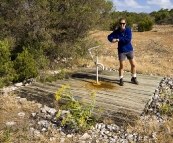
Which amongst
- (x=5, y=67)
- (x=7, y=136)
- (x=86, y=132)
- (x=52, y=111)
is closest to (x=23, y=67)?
(x=5, y=67)

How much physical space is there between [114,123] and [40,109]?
1629mm

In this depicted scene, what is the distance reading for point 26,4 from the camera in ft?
24.4

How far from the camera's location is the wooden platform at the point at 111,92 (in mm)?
4887

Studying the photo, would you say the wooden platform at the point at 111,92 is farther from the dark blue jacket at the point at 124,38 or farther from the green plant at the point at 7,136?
the green plant at the point at 7,136

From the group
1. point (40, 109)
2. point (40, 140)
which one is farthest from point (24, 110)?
point (40, 140)

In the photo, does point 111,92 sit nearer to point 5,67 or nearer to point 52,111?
point 52,111

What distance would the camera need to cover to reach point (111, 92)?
575cm

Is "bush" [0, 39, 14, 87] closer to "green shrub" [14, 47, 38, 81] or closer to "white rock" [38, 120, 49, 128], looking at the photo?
"green shrub" [14, 47, 38, 81]

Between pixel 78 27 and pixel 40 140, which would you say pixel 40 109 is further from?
pixel 78 27

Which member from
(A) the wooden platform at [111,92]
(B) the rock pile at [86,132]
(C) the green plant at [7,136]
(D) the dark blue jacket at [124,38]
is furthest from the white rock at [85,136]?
(D) the dark blue jacket at [124,38]

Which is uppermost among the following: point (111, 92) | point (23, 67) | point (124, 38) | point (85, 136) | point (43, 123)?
point (124, 38)

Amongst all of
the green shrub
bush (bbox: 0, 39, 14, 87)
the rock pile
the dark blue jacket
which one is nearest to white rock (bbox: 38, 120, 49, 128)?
the rock pile

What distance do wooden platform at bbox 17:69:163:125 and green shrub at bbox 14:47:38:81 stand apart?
1.44 feet

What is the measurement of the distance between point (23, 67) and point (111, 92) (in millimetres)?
2612
